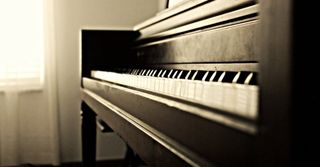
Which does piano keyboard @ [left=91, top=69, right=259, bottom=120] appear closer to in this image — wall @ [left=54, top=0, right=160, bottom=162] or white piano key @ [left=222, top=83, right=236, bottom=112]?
white piano key @ [left=222, top=83, right=236, bottom=112]

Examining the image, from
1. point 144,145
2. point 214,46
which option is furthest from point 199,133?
point 214,46

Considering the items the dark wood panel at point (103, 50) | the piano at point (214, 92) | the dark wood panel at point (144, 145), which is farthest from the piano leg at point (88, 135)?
the dark wood panel at point (144, 145)

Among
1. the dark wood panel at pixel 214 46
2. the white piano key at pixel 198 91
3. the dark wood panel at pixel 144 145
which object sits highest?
the dark wood panel at pixel 214 46

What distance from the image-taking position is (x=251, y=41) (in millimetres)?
828

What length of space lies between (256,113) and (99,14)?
2.58 meters

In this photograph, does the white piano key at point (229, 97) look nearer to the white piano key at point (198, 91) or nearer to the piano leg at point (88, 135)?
the white piano key at point (198, 91)
